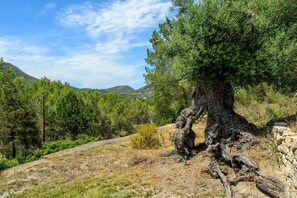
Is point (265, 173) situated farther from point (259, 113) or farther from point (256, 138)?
point (259, 113)

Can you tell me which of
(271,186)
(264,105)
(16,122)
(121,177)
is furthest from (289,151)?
(16,122)

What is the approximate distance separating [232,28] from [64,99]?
25.7 meters

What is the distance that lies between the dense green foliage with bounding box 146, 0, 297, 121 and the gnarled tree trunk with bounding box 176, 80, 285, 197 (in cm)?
81

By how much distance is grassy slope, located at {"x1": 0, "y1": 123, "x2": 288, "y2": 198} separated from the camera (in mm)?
6180

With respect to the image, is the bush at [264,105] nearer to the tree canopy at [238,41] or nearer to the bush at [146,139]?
the tree canopy at [238,41]

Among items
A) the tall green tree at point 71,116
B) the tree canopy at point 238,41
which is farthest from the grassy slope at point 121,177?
the tall green tree at point 71,116

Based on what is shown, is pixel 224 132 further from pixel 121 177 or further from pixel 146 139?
pixel 146 139

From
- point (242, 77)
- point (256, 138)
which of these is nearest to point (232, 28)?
point (242, 77)

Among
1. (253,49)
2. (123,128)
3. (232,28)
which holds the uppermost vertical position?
(232,28)

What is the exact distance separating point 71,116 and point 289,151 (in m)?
27.4

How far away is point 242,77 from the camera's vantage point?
7.21 m

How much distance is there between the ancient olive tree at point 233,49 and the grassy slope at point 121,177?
567mm

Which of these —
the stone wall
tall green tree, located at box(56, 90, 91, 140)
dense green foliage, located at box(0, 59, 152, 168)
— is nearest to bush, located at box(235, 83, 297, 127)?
the stone wall

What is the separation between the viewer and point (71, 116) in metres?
29.6
